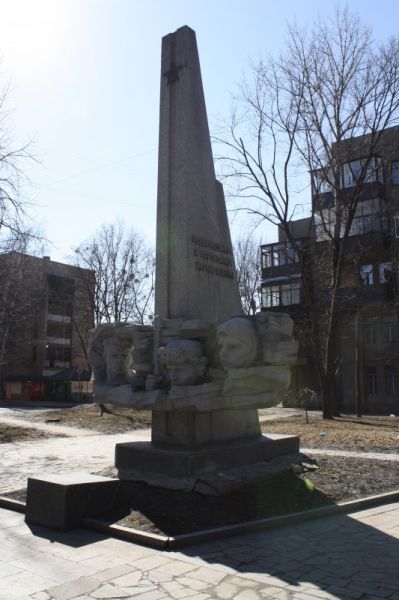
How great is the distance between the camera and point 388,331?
1433 inches

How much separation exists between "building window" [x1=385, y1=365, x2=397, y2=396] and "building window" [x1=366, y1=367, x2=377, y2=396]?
2.71 feet

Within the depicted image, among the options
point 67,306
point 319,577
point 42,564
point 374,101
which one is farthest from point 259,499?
point 67,306

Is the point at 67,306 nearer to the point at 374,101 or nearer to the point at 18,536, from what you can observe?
the point at 374,101

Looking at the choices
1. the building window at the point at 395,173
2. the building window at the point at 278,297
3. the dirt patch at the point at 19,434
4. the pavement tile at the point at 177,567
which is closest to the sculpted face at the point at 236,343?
the pavement tile at the point at 177,567

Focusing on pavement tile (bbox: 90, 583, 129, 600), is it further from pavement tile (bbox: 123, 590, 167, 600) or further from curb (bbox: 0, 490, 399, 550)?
curb (bbox: 0, 490, 399, 550)

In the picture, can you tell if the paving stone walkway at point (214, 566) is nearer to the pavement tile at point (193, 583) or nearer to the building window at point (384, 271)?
the pavement tile at point (193, 583)

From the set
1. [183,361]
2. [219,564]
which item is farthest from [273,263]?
[219,564]

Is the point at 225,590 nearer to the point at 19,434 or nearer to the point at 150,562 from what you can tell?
the point at 150,562

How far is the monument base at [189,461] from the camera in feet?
25.6

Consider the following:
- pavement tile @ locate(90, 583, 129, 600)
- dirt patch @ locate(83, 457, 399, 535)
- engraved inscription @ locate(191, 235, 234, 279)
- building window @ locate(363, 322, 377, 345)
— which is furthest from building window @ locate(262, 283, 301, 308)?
pavement tile @ locate(90, 583, 129, 600)

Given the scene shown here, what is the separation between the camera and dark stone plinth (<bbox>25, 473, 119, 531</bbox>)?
648cm

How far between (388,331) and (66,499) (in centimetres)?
3298

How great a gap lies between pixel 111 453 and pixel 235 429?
4.70 m

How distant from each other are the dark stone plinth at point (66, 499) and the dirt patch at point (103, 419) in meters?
11.9
